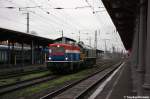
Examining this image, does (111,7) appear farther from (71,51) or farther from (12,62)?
(12,62)

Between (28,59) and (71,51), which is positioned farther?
(28,59)

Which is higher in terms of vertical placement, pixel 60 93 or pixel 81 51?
pixel 81 51

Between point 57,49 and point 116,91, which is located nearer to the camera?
point 116,91

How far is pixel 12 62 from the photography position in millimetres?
45500

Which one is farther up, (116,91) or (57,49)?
(57,49)

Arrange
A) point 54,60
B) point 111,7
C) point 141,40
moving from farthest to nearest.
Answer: point 54,60, point 111,7, point 141,40

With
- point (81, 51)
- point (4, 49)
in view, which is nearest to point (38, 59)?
point (4, 49)

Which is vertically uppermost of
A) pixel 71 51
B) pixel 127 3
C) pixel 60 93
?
pixel 127 3

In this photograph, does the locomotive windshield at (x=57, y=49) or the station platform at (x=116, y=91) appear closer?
the station platform at (x=116, y=91)

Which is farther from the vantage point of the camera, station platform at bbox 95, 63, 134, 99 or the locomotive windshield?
the locomotive windshield

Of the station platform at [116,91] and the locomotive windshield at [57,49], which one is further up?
the locomotive windshield at [57,49]

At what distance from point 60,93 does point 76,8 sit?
14.5 m

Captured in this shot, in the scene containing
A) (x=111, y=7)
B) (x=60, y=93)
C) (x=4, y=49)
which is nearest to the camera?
(x=60, y=93)

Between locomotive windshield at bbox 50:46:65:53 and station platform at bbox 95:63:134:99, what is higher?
locomotive windshield at bbox 50:46:65:53
